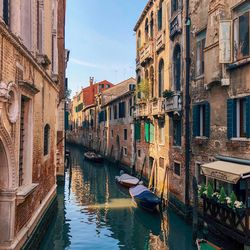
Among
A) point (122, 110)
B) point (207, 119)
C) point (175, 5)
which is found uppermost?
point (175, 5)

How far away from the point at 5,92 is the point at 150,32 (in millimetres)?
14067

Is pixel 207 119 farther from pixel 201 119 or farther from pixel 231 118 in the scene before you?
pixel 231 118

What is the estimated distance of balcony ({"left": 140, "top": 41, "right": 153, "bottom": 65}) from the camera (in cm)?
1709

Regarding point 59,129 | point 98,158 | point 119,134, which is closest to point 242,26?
point 59,129

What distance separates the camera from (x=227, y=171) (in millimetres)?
7785

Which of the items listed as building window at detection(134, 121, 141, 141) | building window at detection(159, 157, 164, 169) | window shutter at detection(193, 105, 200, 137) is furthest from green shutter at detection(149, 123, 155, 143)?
window shutter at detection(193, 105, 200, 137)

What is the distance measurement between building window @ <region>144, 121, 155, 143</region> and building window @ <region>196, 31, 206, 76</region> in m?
6.33

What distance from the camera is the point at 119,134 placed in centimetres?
2834

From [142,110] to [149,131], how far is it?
1.41 m

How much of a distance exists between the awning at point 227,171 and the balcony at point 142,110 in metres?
8.73

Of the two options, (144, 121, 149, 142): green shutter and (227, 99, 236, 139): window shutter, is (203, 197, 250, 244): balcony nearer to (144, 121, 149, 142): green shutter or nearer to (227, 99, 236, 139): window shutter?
(227, 99, 236, 139): window shutter

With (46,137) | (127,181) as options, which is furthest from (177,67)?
(127,181)

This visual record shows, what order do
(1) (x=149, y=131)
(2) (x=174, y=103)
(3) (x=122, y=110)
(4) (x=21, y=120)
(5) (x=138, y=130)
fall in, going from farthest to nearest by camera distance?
(3) (x=122, y=110), (5) (x=138, y=130), (1) (x=149, y=131), (2) (x=174, y=103), (4) (x=21, y=120)

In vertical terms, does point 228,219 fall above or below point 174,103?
below
